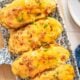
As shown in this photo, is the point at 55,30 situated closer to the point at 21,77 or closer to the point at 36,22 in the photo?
the point at 36,22

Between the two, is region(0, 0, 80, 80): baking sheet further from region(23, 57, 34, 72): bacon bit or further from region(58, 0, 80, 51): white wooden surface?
region(58, 0, 80, 51): white wooden surface

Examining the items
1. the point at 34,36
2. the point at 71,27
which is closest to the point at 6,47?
the point at 34,36

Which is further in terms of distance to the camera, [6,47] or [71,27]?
[71,27]

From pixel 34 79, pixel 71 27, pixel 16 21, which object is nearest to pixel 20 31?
pixel 16 21

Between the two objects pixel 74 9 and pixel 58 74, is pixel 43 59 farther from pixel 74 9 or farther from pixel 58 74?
pixel 74 9

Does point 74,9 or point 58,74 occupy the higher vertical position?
point 74,9

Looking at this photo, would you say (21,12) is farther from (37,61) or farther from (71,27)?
(71,27)
